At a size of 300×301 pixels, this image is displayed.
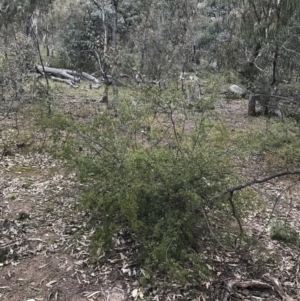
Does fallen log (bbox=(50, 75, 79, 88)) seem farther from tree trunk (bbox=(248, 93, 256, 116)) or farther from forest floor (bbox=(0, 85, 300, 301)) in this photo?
forest floor (bbox=(0, 85, 300, 301))

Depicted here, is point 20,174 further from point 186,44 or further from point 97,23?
point 97,23

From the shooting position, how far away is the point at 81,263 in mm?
3314

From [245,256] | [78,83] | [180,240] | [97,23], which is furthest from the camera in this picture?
[97,23]

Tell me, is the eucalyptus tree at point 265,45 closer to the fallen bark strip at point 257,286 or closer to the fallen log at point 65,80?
the fallen log at point 65,80

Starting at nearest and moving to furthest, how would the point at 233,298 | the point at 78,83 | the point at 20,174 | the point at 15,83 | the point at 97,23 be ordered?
the point at 233,298
the point at 20,174
the point at 15,83
the point at 78,83
the point at 97,23

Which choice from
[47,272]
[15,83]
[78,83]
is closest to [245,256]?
[47,272]

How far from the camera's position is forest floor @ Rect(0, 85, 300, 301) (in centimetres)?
297

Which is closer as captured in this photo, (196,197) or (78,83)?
(196,197)

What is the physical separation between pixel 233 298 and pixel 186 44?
1120 cm

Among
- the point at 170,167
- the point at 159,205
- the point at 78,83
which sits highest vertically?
the point at 170,167

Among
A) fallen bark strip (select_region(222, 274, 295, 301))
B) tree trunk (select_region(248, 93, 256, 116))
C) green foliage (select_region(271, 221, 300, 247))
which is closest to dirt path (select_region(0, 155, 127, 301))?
fallen bark strip (select_region(222, 274, 295, 301))

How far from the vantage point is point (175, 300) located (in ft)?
9.46

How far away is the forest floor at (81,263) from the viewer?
9.75 ft

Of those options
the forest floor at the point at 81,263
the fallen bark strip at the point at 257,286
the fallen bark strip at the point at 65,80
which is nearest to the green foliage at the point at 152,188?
the forest floor at the point at 81,263
